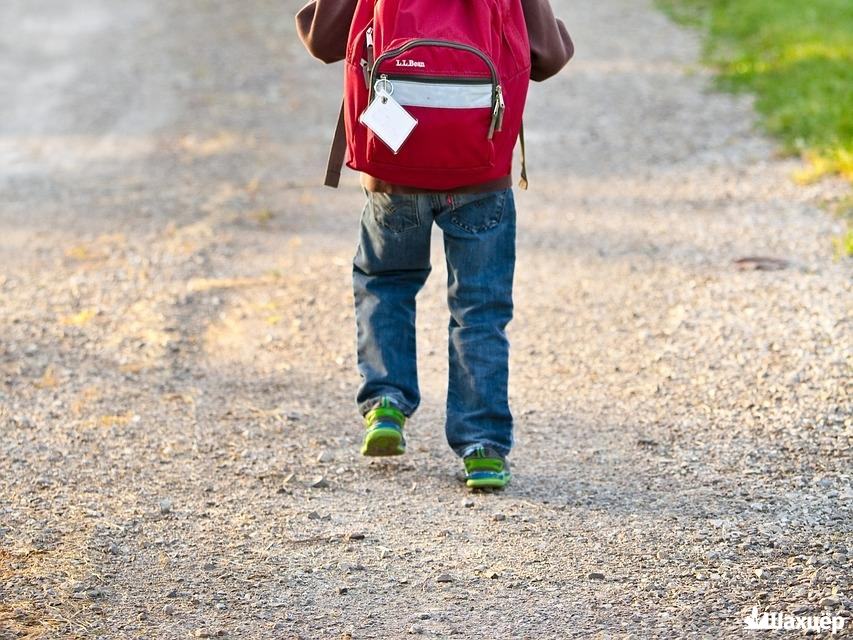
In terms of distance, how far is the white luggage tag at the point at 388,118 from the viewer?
135 inches

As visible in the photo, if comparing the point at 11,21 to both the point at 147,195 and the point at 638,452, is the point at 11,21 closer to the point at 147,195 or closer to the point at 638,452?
the point at 147,195

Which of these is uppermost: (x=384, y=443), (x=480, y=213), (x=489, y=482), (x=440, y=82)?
(x=440, y=82)

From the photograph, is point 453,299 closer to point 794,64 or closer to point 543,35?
point 543,35

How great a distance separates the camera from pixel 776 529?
11.5ft

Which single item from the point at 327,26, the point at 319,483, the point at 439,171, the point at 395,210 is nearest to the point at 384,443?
the point at 319,483

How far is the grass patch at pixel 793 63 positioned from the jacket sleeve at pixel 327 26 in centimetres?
412

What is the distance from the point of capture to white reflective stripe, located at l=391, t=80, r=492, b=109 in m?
3.42

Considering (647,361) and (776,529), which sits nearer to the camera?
(776,529)

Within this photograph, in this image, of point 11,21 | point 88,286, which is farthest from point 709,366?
point 11,21

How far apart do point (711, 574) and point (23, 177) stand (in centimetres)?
575

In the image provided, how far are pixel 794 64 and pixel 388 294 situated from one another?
21.6 ft

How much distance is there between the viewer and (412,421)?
447 centimetres

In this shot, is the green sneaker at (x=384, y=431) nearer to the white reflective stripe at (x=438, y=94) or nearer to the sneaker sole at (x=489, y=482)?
the sneaker sole at (x=489, y=482)

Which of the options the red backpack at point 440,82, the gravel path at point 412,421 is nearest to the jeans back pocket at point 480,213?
the red backpack at point 440,82
